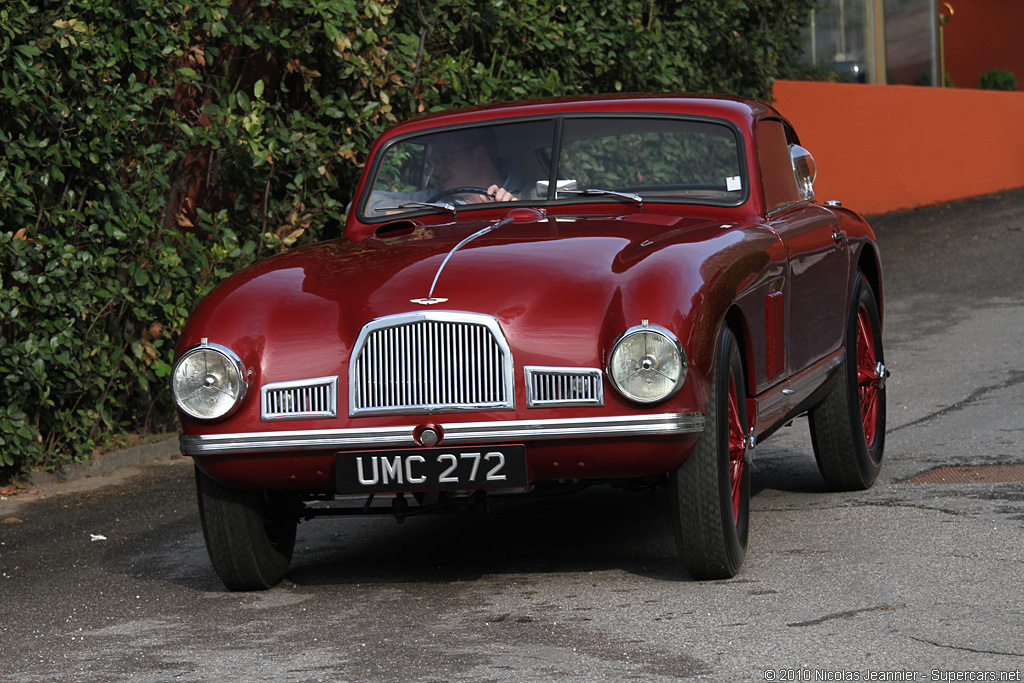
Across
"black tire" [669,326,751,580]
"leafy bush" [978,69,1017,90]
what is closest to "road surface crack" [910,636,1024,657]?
"black tire" [669,326,751,580]

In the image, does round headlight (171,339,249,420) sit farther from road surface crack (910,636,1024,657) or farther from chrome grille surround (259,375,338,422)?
road surface crack (910,636,1024,657)

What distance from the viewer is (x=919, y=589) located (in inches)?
179

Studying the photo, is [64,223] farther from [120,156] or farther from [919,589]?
[919,589]

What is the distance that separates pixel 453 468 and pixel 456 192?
186cm

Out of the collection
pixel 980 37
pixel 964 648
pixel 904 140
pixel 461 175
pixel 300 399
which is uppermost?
pixel 461 175

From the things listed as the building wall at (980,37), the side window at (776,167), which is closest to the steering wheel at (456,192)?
the side window at (776,167)

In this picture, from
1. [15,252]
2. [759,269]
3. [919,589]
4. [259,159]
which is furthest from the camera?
[259,159]

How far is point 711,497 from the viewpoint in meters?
4.63

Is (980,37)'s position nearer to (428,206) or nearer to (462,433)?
(428,206)

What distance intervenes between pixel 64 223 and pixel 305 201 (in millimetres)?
1873

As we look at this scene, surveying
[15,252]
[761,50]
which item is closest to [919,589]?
[15,252]

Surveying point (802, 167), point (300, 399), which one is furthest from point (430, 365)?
point (802, 167)

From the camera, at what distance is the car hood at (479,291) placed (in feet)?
14.9

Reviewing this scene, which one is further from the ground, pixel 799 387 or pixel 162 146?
pixel 162 146
